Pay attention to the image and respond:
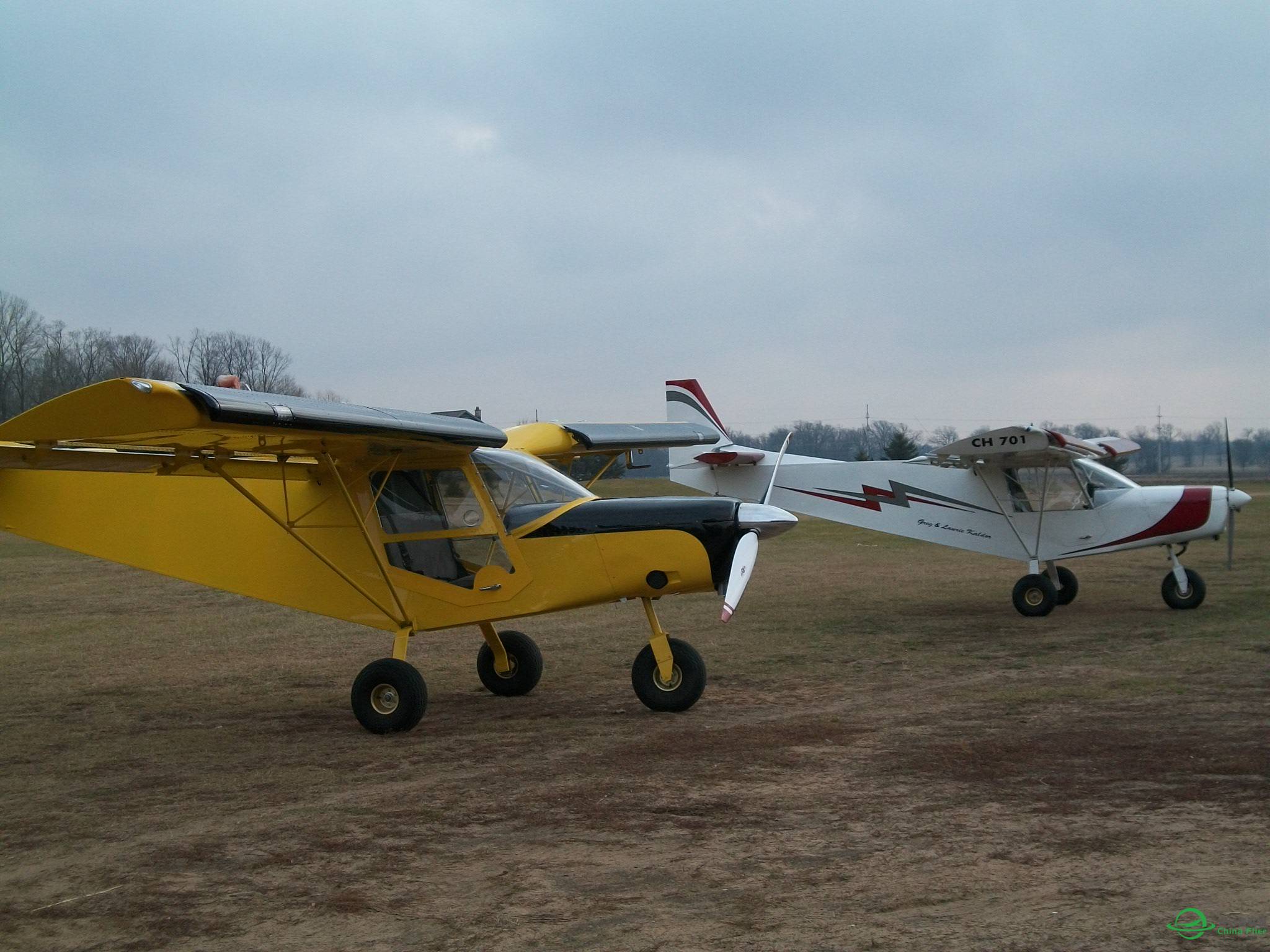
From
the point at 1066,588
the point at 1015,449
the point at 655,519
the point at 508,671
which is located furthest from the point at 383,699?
the point at 1066,588

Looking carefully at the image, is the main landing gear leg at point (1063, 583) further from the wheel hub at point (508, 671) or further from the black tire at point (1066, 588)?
the wheel hub at point (508, 671)

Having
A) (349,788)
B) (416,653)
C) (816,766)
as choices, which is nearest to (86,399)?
(349,788)

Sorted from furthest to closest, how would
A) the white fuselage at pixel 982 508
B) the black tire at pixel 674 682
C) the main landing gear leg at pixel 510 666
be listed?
the white fuselage at pixel 982 508
the main landing gear leg at pixel 510 666
the black tire at pixel 674 682

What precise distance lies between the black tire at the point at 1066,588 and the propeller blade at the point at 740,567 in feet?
28.8

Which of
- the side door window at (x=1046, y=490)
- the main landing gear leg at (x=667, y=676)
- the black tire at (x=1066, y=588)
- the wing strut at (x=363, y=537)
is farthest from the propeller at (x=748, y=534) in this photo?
the black tire at (x=1066, y=588)

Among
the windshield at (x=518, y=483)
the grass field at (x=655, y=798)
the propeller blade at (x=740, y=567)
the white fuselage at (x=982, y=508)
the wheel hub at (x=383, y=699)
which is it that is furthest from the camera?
the white fuselage at (x=982, y=508)

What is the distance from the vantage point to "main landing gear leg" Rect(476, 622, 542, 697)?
9.27m

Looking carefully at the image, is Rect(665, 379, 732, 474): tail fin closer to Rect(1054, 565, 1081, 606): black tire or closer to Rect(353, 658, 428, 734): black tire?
Rect(1054, 565, 1081, 606): black tire

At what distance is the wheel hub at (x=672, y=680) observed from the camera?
8117mm

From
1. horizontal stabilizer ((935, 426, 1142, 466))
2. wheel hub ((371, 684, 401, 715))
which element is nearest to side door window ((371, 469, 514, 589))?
wheel hub ((371, 684, 401, 715))

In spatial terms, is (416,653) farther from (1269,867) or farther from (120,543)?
(1269,867)

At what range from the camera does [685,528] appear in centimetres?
784

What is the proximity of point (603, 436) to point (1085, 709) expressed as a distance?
474 centimetres

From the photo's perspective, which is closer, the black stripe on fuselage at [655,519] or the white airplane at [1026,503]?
the black stripe on fuselage at [655,519]
